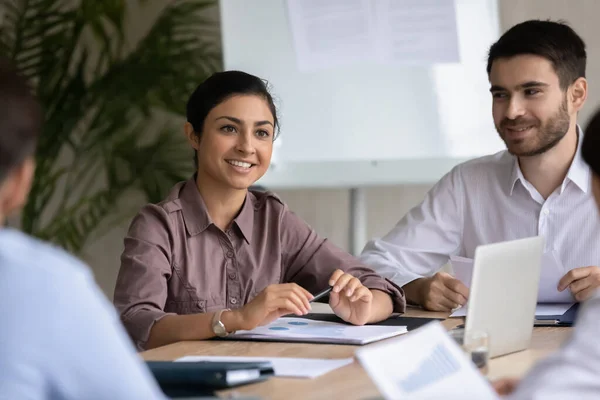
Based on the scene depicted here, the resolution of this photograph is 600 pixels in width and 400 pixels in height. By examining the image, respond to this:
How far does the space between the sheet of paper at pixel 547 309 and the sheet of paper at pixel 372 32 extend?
4.56ft

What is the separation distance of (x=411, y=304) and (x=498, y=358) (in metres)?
0.69

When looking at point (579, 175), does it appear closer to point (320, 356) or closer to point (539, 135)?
point (539, 135)

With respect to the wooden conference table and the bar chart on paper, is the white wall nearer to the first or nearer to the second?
the wooden conference table

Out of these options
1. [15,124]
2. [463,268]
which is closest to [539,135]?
[463,268]

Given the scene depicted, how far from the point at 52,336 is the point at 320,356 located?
859mm

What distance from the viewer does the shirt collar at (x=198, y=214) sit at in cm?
222

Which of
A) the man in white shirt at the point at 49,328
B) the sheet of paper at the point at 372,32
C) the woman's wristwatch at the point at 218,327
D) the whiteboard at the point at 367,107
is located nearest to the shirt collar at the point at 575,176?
the whiteboard at the point at 367,107

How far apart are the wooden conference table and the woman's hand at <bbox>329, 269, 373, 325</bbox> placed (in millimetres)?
178

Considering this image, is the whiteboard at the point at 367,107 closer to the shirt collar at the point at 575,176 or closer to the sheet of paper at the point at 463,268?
the shirt collar at the point at 575,176

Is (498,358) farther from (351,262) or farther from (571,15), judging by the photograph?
(571,15)

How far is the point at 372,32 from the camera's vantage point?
3469 mm

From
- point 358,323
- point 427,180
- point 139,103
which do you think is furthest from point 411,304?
point 139,103

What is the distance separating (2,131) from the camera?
935 mm

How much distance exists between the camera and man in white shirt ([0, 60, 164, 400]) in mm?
885
